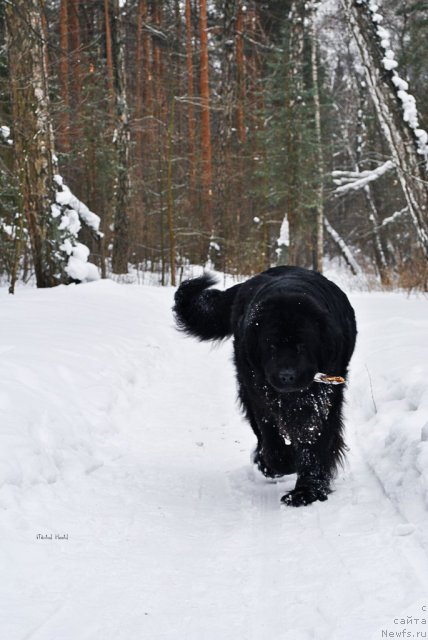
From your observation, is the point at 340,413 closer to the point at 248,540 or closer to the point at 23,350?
the point at 248,540

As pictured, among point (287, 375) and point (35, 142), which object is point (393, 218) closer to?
point (35, 142)

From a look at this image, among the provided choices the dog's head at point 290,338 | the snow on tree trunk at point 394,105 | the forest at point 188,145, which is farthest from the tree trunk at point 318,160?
the dog's head at point 290,338

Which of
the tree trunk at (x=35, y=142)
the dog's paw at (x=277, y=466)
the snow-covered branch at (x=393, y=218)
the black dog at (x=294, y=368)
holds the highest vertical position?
the tree trunk at (x=35, y=142)

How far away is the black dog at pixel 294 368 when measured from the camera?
328 centimetres

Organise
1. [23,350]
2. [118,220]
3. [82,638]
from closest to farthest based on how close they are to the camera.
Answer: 1. [82,638]
2. [23,350]
3. [118,220]

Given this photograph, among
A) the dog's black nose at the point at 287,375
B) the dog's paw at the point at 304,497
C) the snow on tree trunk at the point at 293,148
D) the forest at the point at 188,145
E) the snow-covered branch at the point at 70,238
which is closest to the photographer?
the dog's black nose at the point at 287,375

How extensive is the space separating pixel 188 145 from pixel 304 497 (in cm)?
2063

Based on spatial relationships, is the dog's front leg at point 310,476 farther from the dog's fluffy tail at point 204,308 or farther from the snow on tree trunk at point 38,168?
the snow on tree trunk at point 38,168

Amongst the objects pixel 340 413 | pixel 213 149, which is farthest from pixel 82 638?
pixel 213 149

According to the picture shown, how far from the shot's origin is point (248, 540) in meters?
2.95

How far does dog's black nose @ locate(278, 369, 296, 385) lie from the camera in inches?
125

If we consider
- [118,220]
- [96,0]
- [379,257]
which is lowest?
[379,257]

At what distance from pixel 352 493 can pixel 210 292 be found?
192cm

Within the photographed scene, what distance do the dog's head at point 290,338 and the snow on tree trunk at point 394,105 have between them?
223 inches
